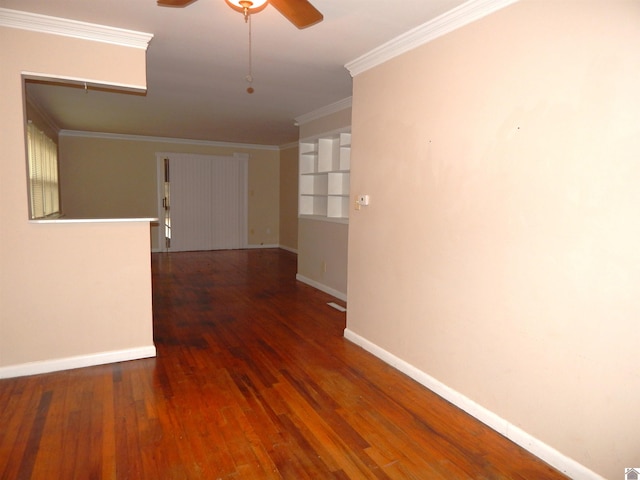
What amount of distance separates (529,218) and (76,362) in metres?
3.13

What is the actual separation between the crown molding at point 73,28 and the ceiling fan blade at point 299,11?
1.47m

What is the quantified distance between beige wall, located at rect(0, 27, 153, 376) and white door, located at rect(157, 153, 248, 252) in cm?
566

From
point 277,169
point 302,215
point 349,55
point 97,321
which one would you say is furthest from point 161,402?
point 277,169

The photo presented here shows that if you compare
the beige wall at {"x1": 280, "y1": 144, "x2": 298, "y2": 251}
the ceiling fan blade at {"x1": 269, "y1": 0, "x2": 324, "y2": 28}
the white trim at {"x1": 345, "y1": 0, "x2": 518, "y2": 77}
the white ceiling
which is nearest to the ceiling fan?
the ceiling fan blade at {"x1": 269, "y1": 0, "x2": 324, "y2": 28}

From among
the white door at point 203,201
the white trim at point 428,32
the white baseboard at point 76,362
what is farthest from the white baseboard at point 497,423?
the white door at point 203,201

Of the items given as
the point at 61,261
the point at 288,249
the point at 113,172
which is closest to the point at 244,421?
the point at 61,261

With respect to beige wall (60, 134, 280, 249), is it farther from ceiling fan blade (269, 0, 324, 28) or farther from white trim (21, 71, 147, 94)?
ceiling fan blade (269, 0, 324, 28)

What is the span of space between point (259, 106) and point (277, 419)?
3975mm

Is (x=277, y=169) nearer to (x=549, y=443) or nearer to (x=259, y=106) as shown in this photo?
(x=259, y=106)

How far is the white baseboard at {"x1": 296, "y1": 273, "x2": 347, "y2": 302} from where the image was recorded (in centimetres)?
504

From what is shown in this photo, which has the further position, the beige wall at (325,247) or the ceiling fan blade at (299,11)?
the beige wall at (325,247)

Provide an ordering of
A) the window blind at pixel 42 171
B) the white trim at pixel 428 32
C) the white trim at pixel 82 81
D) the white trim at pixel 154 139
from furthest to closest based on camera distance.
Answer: the white trim at pixel 154 139 < the window blind at pixel 42 171 < the white trim at pixel 82 81 < the white trim at pixel 428 32

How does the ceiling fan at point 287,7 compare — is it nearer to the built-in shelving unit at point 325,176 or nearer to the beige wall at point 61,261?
the beige wall at point 61,261

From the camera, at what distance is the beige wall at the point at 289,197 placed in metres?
8.70
